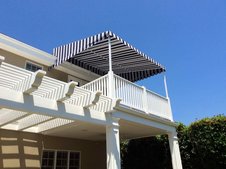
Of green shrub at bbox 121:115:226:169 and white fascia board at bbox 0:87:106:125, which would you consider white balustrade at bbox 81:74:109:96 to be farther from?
green shrub at bbox 121:115:226:169

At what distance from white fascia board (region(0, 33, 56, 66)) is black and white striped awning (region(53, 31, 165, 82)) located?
1.56 feet

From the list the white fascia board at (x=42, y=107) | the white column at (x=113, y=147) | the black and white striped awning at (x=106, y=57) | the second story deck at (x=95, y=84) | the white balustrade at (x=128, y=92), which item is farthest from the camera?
the black and white striped awning at (x=106, y=57)

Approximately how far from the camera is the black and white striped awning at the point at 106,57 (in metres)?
9.14

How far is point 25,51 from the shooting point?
968 centimetres

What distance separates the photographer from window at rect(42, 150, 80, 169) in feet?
31.9

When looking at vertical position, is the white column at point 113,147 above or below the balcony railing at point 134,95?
below

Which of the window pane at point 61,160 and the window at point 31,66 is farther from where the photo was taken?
the window pane at point 61,160

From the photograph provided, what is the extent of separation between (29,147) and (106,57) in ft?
18.6

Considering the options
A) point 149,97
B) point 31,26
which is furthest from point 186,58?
point 31,26

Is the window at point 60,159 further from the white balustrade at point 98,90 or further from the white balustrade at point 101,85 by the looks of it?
the white balustrade at point 101,85

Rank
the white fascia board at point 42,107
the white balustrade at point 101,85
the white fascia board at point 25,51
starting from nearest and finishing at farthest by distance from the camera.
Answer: the white fascia board at point 42,107
the white balustrade at point 101,85
the white fascia board at point 25,51

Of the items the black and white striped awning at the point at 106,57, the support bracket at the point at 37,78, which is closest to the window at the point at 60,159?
the black and white striped awning at the point at 106,57

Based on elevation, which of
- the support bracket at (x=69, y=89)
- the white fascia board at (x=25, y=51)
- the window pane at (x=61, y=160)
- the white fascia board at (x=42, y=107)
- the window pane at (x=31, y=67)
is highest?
the white fascia board at (x=25, y=51)

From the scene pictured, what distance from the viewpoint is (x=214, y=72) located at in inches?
684
